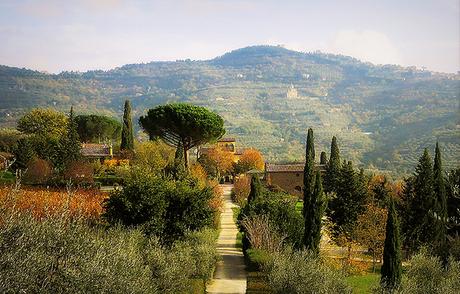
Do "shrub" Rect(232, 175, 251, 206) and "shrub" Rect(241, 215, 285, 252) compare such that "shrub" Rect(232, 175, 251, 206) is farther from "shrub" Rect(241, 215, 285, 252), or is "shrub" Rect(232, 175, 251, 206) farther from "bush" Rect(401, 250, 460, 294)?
"bush" Rect(401, 250, 460, 294)

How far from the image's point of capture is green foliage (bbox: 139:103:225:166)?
3609cm

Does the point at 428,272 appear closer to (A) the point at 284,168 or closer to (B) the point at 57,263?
(B) the point at 57,263

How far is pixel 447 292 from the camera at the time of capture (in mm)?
12391

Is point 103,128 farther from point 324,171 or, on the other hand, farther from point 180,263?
point 180,263

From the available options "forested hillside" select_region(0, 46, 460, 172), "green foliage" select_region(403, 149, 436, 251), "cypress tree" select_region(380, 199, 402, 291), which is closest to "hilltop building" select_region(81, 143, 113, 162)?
"green foliage" select_region(403, 149, 436, 251)

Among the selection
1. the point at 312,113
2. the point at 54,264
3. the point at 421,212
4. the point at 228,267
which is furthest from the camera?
the point at 312,113

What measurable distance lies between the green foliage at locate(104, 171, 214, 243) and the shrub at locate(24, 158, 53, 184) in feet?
48.0

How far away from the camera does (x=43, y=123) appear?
59531 millimetres

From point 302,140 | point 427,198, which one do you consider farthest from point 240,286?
point 302,140

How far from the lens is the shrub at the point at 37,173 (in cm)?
3409

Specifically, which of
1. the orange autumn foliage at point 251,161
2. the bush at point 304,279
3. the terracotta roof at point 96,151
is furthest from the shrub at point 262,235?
the orange autumn foliage at point 251,161

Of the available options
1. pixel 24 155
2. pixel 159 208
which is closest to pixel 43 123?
pixel 24 155

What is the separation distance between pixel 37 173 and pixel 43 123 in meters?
27.6

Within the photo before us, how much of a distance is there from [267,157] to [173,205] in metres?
79.8
